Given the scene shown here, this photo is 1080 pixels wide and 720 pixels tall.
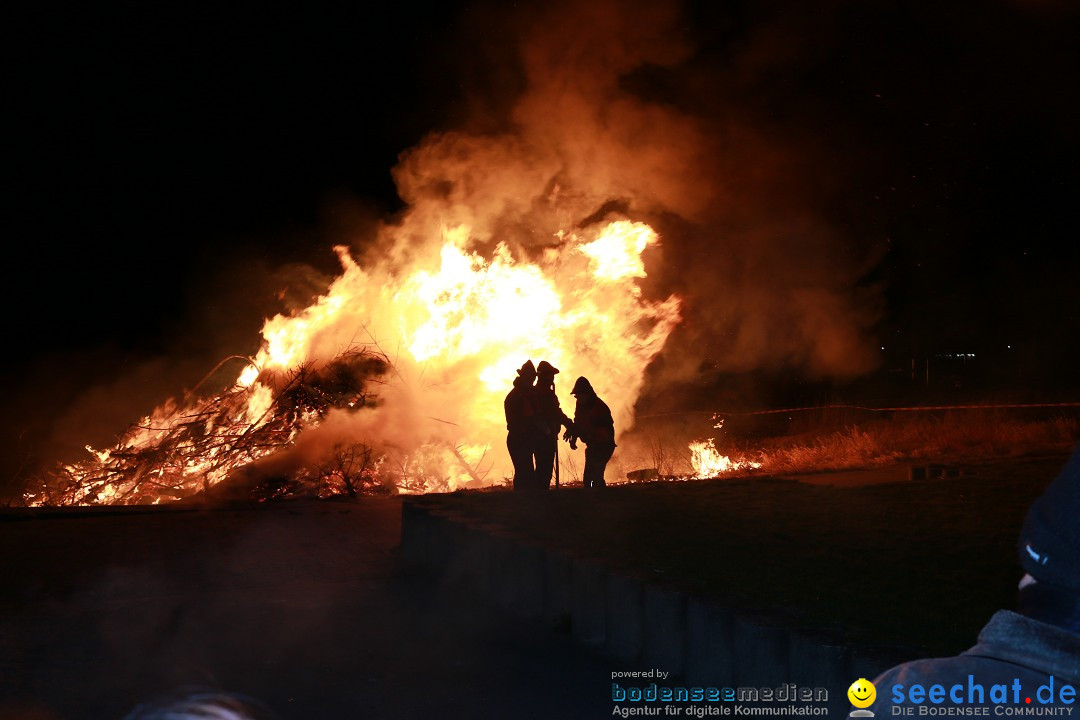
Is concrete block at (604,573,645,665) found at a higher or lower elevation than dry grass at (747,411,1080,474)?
lower

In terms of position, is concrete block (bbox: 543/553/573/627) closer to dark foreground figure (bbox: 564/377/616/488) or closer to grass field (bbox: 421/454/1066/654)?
grass field (bbox: 421/454/1066/654)

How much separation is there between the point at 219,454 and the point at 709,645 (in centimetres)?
1076

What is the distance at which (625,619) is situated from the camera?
5.57 m

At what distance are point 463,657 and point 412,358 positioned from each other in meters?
10.6

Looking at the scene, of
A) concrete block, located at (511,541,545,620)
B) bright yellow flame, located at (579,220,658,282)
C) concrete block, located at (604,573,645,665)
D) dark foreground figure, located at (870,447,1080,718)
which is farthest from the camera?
bright yellow flame, located at (579,220,658,282)

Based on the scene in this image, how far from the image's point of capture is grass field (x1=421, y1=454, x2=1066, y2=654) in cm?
472

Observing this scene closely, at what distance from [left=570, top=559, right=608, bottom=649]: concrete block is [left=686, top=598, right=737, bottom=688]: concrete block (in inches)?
34.0

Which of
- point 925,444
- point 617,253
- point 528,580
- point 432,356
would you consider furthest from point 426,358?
point 528,580

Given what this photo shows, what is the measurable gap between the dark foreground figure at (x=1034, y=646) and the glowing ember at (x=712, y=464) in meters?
13.4

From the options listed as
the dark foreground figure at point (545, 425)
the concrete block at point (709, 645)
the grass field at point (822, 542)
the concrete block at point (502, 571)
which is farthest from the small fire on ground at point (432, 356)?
the concrete block at point (709, 645)

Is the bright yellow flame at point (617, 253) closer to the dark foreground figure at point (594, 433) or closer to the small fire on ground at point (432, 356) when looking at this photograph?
the small fire on ground at point (432, 356)

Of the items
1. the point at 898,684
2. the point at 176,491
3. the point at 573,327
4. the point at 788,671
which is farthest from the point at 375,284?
the point at 898,684

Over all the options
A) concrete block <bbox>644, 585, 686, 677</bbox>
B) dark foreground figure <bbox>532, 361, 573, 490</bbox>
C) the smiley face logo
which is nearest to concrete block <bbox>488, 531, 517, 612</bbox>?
concrete block <bbox>644, 585, 686, 677</bbox>

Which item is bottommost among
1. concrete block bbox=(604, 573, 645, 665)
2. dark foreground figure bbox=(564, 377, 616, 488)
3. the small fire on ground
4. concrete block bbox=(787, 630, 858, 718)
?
concrete block bbox=(787, 630, 858, 718)
